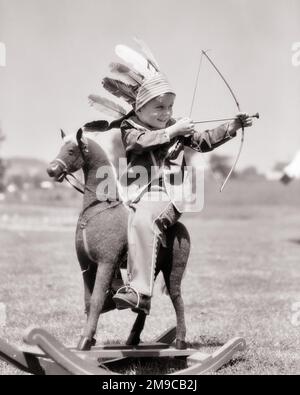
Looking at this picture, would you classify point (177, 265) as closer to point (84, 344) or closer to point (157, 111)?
point (84, 344)

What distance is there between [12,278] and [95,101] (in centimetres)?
621

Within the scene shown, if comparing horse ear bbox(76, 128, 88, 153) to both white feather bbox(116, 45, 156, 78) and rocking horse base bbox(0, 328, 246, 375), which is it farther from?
rocking horse base bbox(0, 328, 246, 375)

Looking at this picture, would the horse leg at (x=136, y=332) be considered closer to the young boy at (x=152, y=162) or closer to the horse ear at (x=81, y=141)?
the young boy at (x=152, y=162)

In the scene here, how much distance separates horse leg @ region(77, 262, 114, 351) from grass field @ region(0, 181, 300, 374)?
76cm

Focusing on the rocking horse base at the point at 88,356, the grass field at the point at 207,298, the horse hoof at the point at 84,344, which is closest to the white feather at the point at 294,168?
the grass field at the point at 207,298

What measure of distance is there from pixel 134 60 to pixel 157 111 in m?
0.48

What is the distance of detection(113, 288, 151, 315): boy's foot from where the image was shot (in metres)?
4.70

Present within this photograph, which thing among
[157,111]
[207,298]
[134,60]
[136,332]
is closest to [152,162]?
[157,111]

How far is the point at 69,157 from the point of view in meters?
4.89

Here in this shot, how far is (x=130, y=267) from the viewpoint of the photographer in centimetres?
488

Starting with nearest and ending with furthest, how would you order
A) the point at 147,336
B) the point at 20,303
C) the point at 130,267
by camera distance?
the point at 130,267
the point at 147,336
the point at 20,303

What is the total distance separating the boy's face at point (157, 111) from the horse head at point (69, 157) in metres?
0.51
